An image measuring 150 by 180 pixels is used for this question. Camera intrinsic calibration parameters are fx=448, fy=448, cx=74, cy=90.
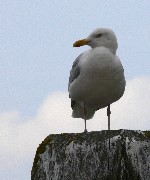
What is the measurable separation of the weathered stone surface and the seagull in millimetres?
2369

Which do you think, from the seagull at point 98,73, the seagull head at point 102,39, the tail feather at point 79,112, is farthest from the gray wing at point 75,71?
the tail feather at point 79,112

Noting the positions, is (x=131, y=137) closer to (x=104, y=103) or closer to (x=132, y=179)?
(x=132, y=179)

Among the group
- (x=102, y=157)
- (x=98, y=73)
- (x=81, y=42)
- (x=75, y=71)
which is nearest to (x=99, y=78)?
(x=98, y=73)

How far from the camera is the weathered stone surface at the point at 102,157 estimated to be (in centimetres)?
396

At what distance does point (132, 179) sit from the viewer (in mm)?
3973

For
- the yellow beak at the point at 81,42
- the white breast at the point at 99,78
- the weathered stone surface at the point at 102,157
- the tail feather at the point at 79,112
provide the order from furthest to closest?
the tail feather at the point at 79,112
the yellow beak at the point at 81,42
the white breast at the point at 99,78
the weathered stone surface at the point at 102,157

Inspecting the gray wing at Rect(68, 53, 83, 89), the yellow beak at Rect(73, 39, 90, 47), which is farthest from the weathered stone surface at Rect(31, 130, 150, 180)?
the yellow beak at Rect(73, 39, 90, 47)

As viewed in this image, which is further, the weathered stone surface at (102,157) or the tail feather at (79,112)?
the tail feather at (79,112)

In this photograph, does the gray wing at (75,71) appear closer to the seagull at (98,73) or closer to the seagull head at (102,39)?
the seagull at (98,73)

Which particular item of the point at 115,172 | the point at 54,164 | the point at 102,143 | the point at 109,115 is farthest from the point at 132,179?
the point at 109,115

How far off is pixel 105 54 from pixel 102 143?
282cm

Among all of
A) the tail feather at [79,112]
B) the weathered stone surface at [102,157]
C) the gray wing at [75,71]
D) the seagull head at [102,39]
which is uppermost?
the seagull head at [102,39]

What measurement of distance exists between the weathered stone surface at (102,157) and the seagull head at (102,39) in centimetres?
288

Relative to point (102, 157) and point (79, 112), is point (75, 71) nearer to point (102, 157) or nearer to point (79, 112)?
point (79, 112)
